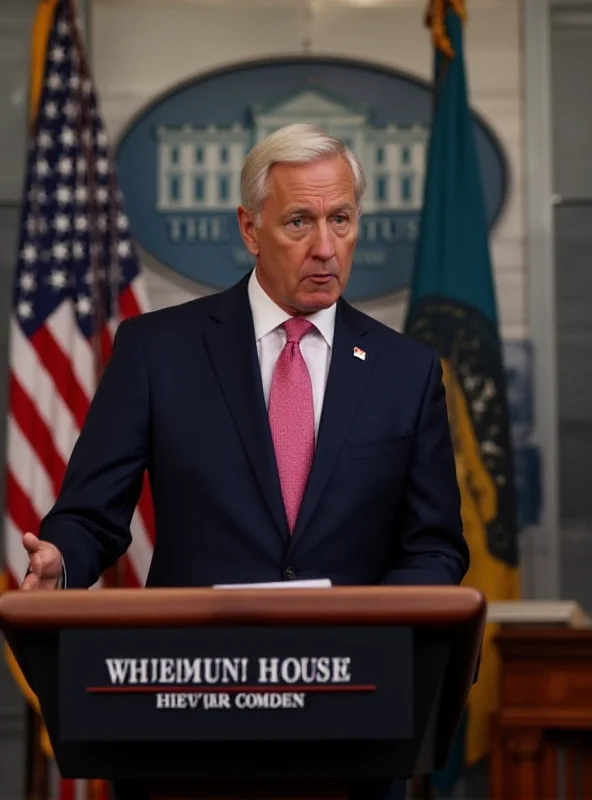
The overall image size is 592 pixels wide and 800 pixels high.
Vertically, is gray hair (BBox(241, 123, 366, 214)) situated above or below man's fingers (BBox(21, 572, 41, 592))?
above

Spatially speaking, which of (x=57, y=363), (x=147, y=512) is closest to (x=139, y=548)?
(x=147, y=512)

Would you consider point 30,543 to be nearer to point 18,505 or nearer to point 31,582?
point 31,582

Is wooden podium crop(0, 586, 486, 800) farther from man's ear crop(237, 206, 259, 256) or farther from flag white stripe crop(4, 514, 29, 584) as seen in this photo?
flag white stripe crop(4, 514, 29, 584)

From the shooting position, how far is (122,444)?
2.23m

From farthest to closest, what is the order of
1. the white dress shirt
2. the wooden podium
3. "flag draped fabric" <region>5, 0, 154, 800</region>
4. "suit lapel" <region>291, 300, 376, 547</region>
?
"flag draped fabric" <region>5, 0, 154, 800</region> → the white dress shirt → "suit lapel" <region>291, 300, 376, 547</region> → the wooden podium

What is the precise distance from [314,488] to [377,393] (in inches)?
8.9

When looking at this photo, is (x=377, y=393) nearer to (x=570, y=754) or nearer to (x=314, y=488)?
(x=314, y=488)

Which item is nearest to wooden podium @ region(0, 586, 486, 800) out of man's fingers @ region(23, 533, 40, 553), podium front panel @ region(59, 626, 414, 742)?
podium front panel @ region(59, 626, 414, 742)

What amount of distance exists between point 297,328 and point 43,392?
2750 millimetres

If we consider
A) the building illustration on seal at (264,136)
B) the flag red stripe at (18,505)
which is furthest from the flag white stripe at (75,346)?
the building illustration on seal at (264,136)

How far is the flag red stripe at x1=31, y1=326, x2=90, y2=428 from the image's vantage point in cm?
495

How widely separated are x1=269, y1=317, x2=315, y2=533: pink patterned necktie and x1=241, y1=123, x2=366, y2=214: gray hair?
269 mm

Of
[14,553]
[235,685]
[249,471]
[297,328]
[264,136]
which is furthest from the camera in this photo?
[264,136]

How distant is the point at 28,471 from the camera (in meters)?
4.87
